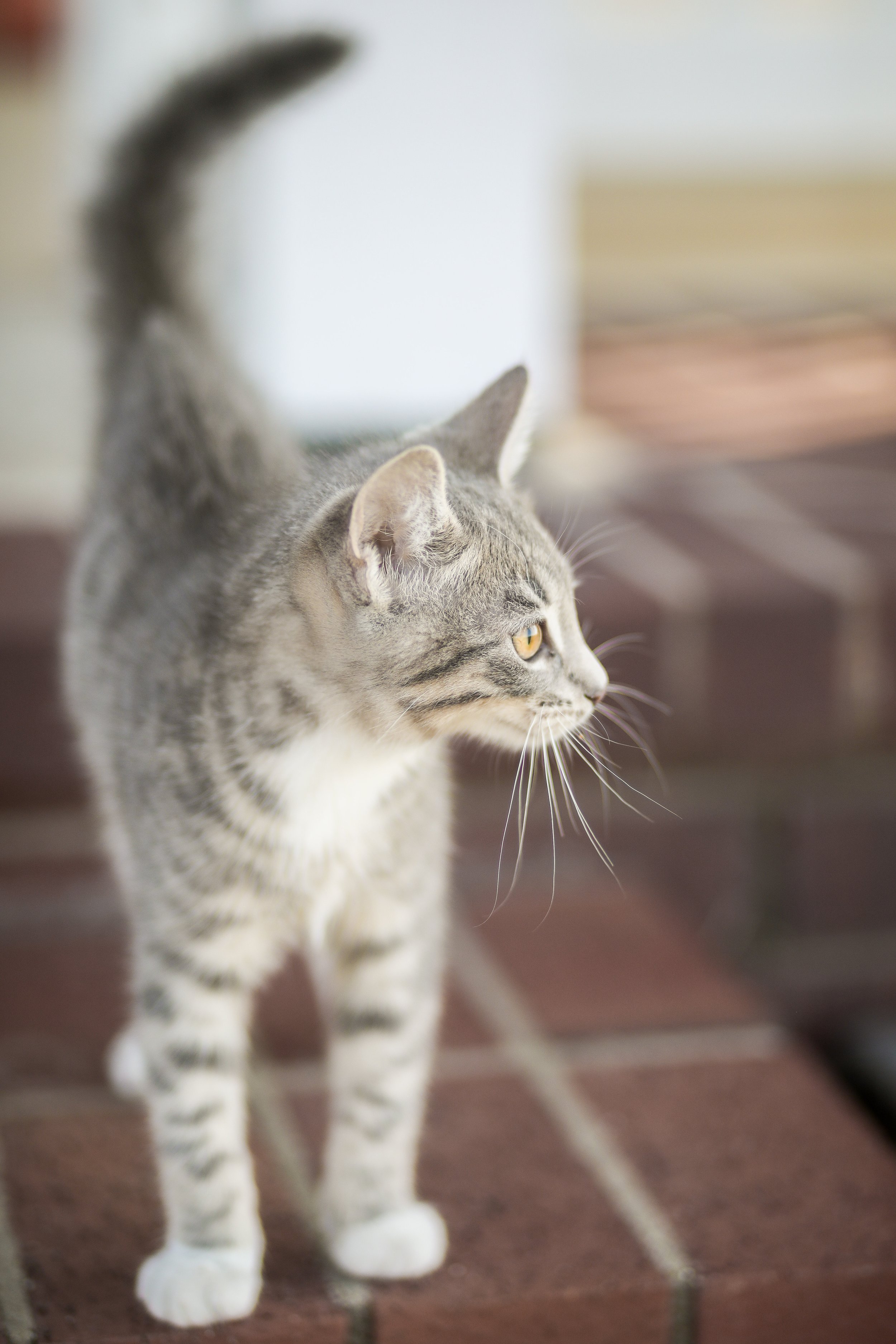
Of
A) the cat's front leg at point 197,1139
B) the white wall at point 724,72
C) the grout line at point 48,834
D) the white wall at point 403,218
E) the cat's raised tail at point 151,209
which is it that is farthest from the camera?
the white wall at point 724,72

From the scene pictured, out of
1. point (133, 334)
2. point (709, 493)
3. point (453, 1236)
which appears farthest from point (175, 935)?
point (709, 493)

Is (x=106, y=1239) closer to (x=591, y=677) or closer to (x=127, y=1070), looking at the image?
(x=127, y=1070)

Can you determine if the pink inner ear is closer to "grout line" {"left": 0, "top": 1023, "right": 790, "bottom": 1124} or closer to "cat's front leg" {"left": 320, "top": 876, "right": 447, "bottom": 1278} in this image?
"cat's front leg" {"left": 320, "top": 876, "right": 447, "bottom": 1278}

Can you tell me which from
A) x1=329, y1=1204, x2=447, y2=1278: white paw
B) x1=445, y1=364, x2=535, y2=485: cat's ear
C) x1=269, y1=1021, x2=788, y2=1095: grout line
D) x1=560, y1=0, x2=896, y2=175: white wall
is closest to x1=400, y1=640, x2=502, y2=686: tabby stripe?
x1=445, y1=364, x2=535, y2=485: cat's ear

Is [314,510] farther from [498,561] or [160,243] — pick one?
[160,243]

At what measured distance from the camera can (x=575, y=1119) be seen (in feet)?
3.91

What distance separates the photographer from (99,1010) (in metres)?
1.34

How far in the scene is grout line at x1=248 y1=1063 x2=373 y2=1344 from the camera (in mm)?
951

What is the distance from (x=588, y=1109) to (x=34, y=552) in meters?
1.02

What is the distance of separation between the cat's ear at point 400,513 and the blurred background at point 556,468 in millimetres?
194

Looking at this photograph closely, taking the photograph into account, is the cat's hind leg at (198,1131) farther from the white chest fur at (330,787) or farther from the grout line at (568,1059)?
the grout line at (568,1059)

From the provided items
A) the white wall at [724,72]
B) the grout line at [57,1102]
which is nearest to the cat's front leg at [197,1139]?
the grout line at [57,1102]

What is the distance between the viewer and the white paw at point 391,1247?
98cm

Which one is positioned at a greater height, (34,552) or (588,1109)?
(34,552)
